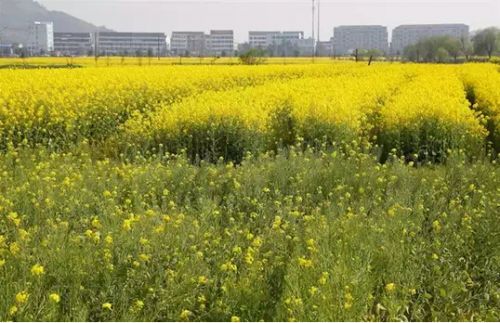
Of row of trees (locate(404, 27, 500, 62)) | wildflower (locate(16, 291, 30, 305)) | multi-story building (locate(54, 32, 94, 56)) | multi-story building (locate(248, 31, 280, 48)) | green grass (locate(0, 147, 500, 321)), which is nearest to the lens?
wildflower (locate(16, 291, 30, 305))

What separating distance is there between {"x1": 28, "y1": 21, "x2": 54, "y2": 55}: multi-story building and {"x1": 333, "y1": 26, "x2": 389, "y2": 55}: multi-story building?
5624 cm

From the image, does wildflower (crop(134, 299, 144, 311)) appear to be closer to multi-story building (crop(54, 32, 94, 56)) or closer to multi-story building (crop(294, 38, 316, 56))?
multi-story building (crop(294, 38, 316, 56))

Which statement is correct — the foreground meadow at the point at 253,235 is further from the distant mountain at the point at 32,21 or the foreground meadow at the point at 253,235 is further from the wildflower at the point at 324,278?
the distant mountain at the point at 32,21

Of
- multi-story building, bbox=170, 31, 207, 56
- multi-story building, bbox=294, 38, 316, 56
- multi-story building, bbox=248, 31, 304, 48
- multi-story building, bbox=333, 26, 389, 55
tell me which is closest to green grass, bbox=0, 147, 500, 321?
multi-story building, bbox=294, 38, 316, 56

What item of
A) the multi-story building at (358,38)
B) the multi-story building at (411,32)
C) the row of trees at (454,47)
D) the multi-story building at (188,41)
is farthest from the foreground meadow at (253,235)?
the multi-story building at (411,32)

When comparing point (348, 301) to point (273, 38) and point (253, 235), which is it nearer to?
point (253, 235)

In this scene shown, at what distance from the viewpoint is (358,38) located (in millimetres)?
100562

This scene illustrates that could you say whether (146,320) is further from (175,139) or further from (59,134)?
(59,134)

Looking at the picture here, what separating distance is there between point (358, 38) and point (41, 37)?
66692 mm

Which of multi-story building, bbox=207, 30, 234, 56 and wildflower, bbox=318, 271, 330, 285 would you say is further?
multi-story building, bbox=207, 30, 234, 56

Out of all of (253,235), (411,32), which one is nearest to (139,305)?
(253,235)

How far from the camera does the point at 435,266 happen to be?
12.5 ft

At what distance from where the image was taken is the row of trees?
70062 mm

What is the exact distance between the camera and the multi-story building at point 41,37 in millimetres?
102438
